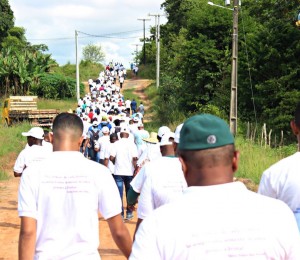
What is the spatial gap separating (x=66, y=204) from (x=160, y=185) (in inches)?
58.1

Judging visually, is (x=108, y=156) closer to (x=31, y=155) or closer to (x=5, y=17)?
(x=31, y=155)

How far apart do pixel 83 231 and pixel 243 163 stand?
13.7m

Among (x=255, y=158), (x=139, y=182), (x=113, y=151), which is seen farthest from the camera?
(x=255, y=158)

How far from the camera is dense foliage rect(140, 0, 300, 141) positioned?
2583 cm

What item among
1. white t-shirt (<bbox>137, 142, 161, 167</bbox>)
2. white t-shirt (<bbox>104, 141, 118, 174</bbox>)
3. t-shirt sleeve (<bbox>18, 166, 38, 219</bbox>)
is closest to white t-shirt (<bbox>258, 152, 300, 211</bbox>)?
t-shirt sleeve (<bbox>18, 166, 38, 219</bbox>)

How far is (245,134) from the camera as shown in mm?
25406

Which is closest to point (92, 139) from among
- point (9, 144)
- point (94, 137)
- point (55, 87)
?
point (94, 137)

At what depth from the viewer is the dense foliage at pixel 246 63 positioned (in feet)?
84.7

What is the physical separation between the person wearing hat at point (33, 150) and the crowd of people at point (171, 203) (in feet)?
7.86

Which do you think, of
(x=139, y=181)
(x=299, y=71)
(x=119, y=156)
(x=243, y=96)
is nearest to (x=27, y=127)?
(x=243, y=96)

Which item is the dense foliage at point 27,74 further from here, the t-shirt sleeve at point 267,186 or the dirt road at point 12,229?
the t-shirt sleeve at point 267,186

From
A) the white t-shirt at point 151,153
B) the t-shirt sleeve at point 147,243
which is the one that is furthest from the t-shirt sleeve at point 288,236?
the white t-shirt at point 151,153

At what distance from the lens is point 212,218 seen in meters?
2.26

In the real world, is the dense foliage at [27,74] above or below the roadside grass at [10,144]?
above
